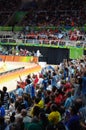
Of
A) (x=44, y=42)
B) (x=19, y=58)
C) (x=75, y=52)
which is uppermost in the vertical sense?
(x=44, y=42)

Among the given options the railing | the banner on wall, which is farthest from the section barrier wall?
the banner on wall

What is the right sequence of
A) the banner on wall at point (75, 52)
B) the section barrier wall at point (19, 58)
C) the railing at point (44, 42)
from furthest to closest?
the section barrier wall at point (19, 58)
the railing at point (44, 42)
the banner on wall at point (75, 52)

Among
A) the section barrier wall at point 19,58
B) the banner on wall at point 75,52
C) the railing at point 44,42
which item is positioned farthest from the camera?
the section barrier wall at point 19,58

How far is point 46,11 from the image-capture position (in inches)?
1614

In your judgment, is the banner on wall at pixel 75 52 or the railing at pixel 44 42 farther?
the railing at pixel 44 42

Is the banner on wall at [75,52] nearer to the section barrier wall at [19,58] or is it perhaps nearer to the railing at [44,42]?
the railing at [44,42]

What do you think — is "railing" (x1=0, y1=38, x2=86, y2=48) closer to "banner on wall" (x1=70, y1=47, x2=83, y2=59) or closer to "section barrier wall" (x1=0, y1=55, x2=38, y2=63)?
"banner on wall" (x1=70, y1=47, x2=83, y2=59)

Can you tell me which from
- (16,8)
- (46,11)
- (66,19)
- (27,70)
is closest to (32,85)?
(27,70)

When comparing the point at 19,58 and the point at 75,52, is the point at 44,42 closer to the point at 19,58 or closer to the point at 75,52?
the point at 19,58

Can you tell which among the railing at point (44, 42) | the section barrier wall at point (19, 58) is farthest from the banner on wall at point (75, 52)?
the section barrier wall at point (19, 58)

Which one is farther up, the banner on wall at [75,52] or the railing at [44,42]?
the railing at [44,42]

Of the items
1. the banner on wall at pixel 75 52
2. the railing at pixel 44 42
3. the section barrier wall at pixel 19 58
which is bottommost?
the section barrier wall at pixel 19 58

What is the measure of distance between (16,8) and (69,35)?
13.5 m

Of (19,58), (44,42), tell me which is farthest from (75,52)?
(19,58)
